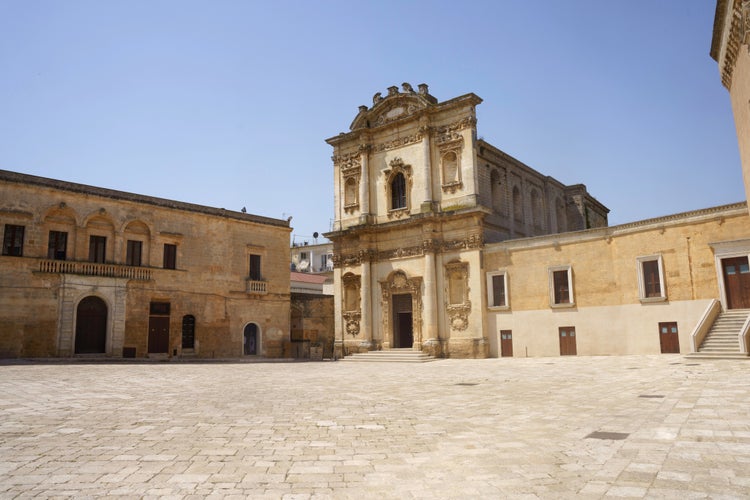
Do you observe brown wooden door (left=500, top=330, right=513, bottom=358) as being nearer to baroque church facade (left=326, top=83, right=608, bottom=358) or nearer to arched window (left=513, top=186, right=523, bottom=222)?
baroque church facade (left=326, top=83, right=608, bottom=358)

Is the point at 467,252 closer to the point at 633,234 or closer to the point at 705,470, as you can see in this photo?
the point at 633,234

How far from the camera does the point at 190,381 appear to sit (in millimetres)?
15734

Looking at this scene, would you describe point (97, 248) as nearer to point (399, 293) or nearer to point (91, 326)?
point (91, 326)

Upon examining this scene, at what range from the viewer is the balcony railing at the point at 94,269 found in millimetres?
25578

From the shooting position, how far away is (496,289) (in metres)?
27.9

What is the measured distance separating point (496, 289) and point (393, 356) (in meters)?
6.38

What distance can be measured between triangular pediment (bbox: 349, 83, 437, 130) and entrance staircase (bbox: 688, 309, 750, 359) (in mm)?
17819

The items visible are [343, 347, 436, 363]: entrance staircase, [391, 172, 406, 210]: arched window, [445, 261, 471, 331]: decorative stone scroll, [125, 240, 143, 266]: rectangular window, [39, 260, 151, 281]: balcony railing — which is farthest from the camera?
[391, 172, 406, 210]: arched window

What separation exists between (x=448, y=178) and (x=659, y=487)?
→ 26019 mm

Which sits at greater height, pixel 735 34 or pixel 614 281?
pixel 735 34

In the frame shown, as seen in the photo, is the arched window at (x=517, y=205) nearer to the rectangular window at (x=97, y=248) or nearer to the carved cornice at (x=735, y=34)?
the carved cornice at (x=735, y=34)

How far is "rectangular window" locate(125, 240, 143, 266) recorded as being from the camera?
2866cm

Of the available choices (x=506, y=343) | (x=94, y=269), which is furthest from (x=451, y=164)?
(x=94, y=269)

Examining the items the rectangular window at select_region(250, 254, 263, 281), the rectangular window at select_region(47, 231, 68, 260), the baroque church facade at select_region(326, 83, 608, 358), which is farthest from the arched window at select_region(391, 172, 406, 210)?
the rectangular window at select_region(47, 231, 68, 260)
